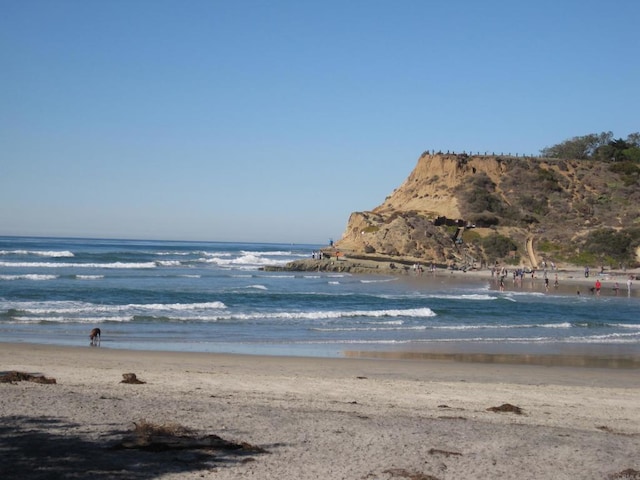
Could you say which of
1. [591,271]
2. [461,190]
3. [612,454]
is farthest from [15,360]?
[461,190]

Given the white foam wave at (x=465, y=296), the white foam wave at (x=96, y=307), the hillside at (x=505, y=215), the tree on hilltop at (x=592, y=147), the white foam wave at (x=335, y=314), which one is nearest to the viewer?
the white foam wave at (x=96, y=307)

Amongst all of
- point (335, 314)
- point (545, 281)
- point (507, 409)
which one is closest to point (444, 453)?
point (507, 409)

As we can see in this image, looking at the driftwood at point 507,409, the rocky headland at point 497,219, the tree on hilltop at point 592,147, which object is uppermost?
the tree on hilltop at point 592,147

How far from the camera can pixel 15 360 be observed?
16.7 meters

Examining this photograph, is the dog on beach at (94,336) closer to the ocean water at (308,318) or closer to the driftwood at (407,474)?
the ocean water at (308,318)

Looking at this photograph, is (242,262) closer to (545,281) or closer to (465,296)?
(545,281)

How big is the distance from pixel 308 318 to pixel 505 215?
6292 centimetres

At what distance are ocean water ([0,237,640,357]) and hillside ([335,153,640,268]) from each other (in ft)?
97.6

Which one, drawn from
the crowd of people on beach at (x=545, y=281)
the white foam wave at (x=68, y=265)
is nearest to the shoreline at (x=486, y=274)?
the crowd of people on beach at (x=545, y=281)

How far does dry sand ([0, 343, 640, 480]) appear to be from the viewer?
7691mm

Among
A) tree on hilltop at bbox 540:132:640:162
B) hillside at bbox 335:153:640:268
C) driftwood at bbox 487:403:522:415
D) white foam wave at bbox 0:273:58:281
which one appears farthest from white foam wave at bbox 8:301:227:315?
tree on hilltop at bbox 540:132:640:162

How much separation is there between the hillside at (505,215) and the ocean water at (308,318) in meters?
29.8

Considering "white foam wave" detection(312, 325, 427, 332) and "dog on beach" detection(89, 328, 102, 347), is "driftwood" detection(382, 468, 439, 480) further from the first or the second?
"white foam wave" detection(312, 325, 427, 332)

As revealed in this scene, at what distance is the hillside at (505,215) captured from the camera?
77.9 meters
